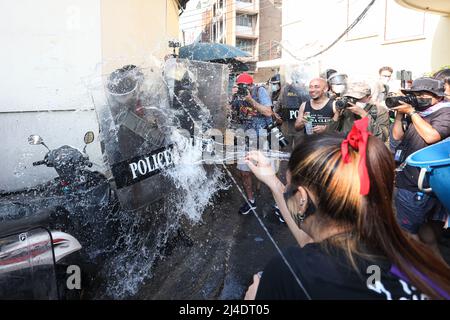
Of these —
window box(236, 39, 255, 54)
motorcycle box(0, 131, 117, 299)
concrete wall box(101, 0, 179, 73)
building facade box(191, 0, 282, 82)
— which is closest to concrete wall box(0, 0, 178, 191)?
concrete wall box(101, 0, 179, 73)

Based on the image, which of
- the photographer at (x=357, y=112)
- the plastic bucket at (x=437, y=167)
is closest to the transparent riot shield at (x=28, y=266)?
the plastic bucket at (x=437, y=167)

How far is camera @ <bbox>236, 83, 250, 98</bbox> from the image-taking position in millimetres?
5526

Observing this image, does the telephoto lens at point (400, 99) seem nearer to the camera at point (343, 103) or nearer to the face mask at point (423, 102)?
the face mask at point (423, 102)

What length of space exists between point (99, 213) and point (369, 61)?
507 inches

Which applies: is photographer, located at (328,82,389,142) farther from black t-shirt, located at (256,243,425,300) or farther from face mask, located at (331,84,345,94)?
black t-shirt, located at (256,243,425,300)

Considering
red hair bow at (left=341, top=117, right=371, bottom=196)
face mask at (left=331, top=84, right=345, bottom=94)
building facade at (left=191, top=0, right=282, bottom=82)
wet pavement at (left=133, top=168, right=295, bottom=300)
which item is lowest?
wet pavement at (left=133, top=168, right=295, bottom=300)

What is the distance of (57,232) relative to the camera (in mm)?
2590

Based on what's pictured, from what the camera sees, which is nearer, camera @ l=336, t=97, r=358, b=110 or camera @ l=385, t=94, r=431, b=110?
camera @ l=385, t=94, r=431, b=110

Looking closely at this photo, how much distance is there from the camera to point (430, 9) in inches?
381

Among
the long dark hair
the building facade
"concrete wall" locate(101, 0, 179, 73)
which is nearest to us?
the long dark hair

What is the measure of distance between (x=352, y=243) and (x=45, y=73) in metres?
6.05

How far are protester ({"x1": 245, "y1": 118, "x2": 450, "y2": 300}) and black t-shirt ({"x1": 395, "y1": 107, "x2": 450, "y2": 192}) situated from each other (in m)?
1.97
